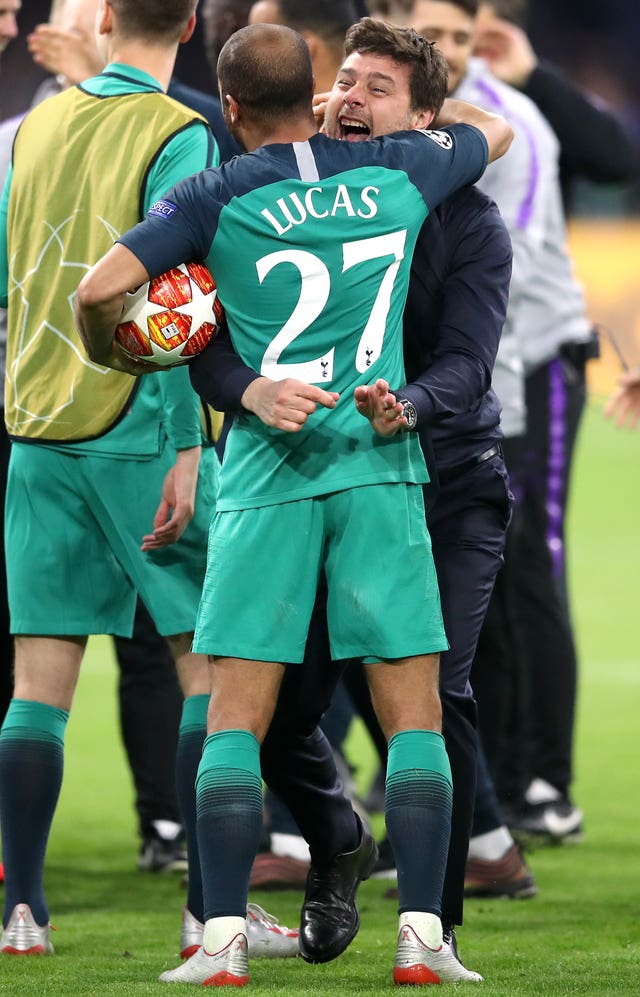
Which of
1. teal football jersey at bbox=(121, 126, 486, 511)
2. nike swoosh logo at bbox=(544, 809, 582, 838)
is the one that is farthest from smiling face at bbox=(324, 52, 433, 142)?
nike swoosh logo at bbox=(544, 809, 582, 838)

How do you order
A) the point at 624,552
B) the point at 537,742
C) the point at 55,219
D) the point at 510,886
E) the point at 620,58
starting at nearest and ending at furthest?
1. the point at 55,219
2. the point at 510,886
3. the point at 537,742
4. the point at 624,552
5. the point at 620,58

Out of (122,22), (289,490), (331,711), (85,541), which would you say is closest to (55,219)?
(122,22)

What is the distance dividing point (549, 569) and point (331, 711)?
112cm

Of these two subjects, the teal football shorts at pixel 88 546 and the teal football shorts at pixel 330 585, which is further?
the teal football shorts at pixel 88 546

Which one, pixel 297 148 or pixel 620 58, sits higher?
pixel 297 148

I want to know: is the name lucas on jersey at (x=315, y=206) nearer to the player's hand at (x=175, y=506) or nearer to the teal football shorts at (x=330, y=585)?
the teal football shorts at (x=330, y=585)

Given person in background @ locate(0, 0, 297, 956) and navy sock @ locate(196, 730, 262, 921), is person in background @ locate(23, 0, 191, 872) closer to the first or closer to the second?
person in background @ locate(0, 0, 297, 956)

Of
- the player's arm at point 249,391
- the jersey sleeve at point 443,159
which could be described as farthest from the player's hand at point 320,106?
the player's arm at point 249,391

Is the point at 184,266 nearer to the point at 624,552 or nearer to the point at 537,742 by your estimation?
the point at 537,742

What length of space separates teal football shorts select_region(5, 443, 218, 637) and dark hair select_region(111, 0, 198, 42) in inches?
37.4

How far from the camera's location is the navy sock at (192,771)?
151 inches

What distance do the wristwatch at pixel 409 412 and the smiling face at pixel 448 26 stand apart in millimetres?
2334

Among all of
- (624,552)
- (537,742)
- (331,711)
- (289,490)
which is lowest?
(624,552)

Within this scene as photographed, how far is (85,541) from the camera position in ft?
13.0
